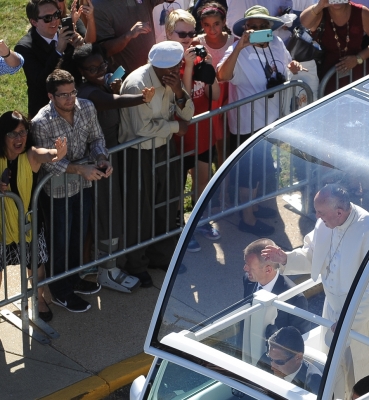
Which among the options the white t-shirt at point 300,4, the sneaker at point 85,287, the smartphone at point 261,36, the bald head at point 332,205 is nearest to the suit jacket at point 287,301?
the bald head at point 332,205

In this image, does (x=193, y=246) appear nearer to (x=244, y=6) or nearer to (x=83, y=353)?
(x=83, y=353)

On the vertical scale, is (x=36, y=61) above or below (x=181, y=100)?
above

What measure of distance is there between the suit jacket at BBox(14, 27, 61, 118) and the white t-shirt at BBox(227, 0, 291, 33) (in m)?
2.18

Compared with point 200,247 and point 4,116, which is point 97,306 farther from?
point 200,247

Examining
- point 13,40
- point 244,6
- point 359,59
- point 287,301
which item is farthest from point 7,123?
point 13,40

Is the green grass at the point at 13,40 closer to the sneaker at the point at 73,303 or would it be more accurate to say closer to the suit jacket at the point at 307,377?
the sneaker at the point at 73,303

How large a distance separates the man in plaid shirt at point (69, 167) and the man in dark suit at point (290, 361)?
272 centimetres

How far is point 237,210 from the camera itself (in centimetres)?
418

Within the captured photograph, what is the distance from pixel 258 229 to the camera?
13.5 feet

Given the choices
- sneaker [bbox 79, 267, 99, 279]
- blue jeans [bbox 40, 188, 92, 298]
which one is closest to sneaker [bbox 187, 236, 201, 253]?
blue jeans [bbox 40, 188, 92, 298]

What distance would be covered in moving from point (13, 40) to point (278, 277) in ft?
28.3

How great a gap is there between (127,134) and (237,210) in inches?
109

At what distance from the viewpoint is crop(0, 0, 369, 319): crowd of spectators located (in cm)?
637

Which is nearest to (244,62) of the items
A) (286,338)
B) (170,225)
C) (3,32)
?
(170,225)
